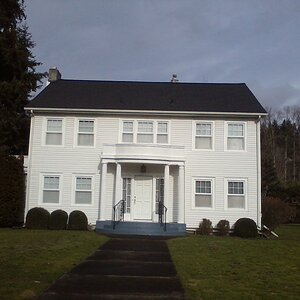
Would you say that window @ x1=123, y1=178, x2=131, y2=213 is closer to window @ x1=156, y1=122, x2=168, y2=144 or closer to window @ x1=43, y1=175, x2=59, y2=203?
window @ x1=156, y1=122, x2=168, y2=144

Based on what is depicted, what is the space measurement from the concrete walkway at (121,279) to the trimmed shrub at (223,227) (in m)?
8.73

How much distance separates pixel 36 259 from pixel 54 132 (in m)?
12.5

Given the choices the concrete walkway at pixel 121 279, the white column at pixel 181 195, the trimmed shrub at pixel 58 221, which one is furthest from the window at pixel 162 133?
the concrete walkway at pixel 121 279

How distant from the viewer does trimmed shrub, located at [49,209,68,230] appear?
21641 millimetres

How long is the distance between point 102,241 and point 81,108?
8.72 meters

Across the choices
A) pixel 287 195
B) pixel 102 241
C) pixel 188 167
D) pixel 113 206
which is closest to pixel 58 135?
pixel 113 206

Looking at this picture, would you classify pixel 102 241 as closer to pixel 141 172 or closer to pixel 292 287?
pixel 141 172

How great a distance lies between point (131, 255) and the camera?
13031 millimetres

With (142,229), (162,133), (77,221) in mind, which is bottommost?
(142,229)

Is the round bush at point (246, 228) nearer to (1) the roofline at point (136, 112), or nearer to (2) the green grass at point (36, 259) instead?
(1) the roofline at point (136, 112)

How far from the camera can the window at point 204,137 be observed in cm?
2308

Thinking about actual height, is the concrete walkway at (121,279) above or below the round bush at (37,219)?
below

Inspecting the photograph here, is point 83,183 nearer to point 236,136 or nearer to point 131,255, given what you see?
point 236,136

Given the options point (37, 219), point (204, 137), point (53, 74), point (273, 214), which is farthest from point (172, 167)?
point (53, 74)
